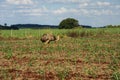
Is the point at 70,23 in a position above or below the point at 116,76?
above

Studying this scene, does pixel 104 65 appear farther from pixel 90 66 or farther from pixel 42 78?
pixel 42 78

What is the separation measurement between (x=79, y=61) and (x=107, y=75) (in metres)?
4.31

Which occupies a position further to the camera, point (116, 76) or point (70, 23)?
point (70, 23)

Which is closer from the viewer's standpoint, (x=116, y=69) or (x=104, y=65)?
(x=116, y=69)

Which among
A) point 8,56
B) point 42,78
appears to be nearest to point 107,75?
point 42,78

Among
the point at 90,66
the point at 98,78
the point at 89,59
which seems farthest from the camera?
the point at 89,59

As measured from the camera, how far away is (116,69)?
15.2 m

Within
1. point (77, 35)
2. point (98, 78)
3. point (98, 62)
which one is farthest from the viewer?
point (77, 35)

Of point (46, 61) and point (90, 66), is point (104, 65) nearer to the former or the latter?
point (90, 66)

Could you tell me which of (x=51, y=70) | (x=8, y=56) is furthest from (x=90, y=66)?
(x=8, y=56)

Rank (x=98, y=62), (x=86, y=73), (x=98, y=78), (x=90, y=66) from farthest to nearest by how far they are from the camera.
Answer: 1. (x=98, y=62)
2. (x=90, y=66)
3. (x=86, y=73)
4. (x=98, y=78)

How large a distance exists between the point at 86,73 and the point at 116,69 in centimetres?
155

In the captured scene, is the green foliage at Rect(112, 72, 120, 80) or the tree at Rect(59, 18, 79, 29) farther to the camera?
the tree at Rect(59, 18, 79, 29)

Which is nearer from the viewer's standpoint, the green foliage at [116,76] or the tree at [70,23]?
the green foliage at [116,76]
